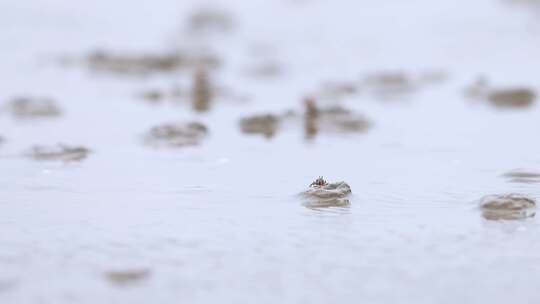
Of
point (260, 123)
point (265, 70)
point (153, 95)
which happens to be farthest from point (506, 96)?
point (265, 70)

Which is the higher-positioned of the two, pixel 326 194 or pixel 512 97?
pixel 512 97

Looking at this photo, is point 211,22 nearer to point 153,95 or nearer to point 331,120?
point 153,95

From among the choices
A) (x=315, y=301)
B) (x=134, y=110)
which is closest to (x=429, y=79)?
(x=134, y=110)

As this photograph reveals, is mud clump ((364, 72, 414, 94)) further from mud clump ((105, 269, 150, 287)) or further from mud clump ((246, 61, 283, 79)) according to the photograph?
mud clump ((105, 269, 150, 287))

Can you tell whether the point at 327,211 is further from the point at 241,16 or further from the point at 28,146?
the point at 241,16

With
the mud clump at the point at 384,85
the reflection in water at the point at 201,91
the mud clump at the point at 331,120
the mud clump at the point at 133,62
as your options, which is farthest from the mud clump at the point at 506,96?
the mud clump at the point at 133,62

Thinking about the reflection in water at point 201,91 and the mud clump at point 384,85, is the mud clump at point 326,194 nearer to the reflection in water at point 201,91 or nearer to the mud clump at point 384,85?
the reflection in water at point 201,91
